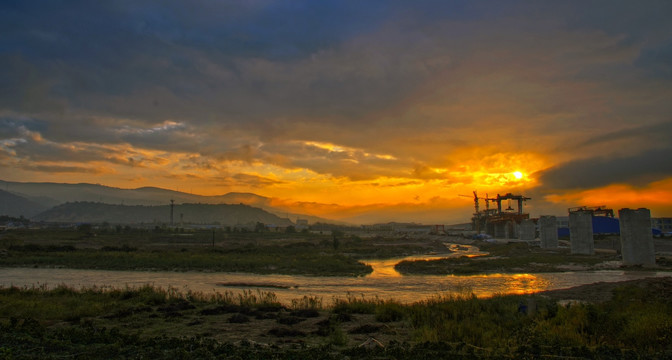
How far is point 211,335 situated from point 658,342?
504 inches

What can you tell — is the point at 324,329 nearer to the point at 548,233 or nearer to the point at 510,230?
the point at 548,233

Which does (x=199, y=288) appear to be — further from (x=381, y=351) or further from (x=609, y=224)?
(x=609, y=224)

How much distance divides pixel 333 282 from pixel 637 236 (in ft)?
105

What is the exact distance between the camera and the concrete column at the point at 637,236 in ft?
134

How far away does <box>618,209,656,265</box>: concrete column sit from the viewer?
40750mm

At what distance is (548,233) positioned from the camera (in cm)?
7381

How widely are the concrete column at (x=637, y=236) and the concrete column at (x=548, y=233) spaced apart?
31.6 meters

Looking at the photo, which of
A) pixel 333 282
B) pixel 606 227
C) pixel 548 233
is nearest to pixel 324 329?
pixel 333 282

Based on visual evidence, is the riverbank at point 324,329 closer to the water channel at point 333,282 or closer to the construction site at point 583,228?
the water channel at point 333,282

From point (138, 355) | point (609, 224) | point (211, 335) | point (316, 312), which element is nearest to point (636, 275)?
point (316, 312)

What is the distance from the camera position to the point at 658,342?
11102 mm

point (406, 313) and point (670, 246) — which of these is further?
point (670, 246)

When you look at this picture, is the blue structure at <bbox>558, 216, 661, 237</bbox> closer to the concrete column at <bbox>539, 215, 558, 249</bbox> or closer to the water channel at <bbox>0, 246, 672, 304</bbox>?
the concrete column at <bbox>539, 215, 558, 249</bbox>

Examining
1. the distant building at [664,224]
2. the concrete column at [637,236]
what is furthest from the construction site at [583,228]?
the distant building at [664,224]
